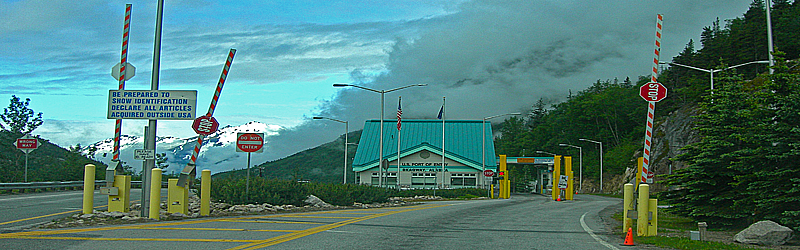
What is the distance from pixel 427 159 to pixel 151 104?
52584 mm

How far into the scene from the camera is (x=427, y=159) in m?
67.0

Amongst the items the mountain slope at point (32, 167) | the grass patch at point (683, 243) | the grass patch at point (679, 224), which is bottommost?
the grass patch at point (679, 224)

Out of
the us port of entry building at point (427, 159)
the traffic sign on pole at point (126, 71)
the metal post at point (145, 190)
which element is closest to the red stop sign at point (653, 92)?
the metal post at point (145, 190)

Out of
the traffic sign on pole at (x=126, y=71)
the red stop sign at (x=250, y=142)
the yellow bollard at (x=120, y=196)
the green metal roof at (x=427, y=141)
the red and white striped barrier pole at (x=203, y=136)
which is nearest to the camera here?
the yellow bollard at (x=120, y=196)

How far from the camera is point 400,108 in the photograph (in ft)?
138

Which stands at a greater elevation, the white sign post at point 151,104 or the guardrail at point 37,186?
the white sign post at point 151,104

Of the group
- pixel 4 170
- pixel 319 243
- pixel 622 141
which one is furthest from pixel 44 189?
pixel 622 141

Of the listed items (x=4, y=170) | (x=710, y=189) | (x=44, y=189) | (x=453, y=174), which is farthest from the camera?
(x=453, y=174)

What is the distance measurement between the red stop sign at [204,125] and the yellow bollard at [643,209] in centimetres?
1046

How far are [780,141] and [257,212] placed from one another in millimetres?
13814

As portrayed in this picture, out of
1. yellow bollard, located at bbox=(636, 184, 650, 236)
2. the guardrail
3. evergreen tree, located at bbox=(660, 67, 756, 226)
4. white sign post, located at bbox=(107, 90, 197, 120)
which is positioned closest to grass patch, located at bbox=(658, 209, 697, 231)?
evergreen tree, located at bbox=(660, 67, 756, 226)

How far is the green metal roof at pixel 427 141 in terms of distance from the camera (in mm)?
A: 65938

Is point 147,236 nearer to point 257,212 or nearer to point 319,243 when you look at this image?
point 319,243

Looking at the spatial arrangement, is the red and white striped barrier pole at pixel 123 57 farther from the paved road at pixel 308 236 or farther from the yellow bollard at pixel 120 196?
the paved road at pixel 308 236
